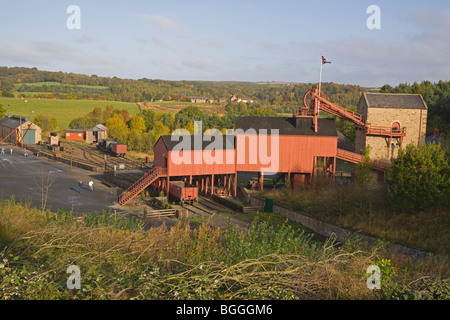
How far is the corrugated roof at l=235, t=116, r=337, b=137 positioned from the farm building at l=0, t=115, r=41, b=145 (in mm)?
46698

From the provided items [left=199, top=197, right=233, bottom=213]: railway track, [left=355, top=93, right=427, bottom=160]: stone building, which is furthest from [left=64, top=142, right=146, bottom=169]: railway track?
[left=355, top=93, right=427, bottom=160]: stone building

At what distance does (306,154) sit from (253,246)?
95.6ft

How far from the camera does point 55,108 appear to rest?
12719cm

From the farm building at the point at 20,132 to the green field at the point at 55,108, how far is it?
101ft

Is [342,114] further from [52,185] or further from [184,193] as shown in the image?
[52,185]

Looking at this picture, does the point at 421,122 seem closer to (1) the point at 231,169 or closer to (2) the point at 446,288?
(1) the point at 231,169

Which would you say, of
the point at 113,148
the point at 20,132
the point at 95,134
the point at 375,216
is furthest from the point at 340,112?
the point at 20,132

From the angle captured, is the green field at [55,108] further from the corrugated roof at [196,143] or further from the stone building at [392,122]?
the stone building at [392,122]

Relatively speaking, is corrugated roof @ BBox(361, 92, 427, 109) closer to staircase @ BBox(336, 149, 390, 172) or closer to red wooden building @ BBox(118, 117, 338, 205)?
red wooden building @ BBox(118, 117, 338, 205)

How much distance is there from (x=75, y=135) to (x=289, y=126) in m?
53.4

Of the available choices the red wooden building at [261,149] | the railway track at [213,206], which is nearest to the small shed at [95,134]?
the red wooden building at [261,149]

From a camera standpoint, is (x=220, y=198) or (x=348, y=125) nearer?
(x=220, y=198)
